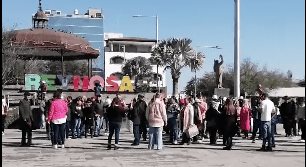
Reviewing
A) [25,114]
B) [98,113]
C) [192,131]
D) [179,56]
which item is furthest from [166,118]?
[179,56]

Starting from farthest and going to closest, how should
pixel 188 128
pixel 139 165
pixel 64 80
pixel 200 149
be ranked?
pixel 64 80
pixel 188 128
pixel 200 149
pixel 139 165

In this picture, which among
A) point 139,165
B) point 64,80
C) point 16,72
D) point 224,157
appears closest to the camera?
point 139,165

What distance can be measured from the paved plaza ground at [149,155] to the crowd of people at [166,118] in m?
0.40

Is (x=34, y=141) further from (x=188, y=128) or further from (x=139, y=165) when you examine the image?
(x=139, y=165)

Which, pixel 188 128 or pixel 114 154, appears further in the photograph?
pixel 188 128

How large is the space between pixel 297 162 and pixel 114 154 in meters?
4.59

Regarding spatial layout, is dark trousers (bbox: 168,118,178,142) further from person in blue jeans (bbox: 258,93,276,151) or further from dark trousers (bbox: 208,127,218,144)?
person in blue jeans (bbox: 258,93,276,151)

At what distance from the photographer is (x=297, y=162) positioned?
11.4 metres

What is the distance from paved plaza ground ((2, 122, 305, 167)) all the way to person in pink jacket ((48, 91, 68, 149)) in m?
0.37

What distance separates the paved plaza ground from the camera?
36.9 feet

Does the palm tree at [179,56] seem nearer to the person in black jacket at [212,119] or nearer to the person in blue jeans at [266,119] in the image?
the person in black jacket at [212,119]

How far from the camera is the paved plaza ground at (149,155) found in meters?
11.3

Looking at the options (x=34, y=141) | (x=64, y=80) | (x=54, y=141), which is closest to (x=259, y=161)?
(x=54, y=141)

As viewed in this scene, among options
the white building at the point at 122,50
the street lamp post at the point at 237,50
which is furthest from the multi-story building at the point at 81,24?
the street lamp post at the point at 237,50
